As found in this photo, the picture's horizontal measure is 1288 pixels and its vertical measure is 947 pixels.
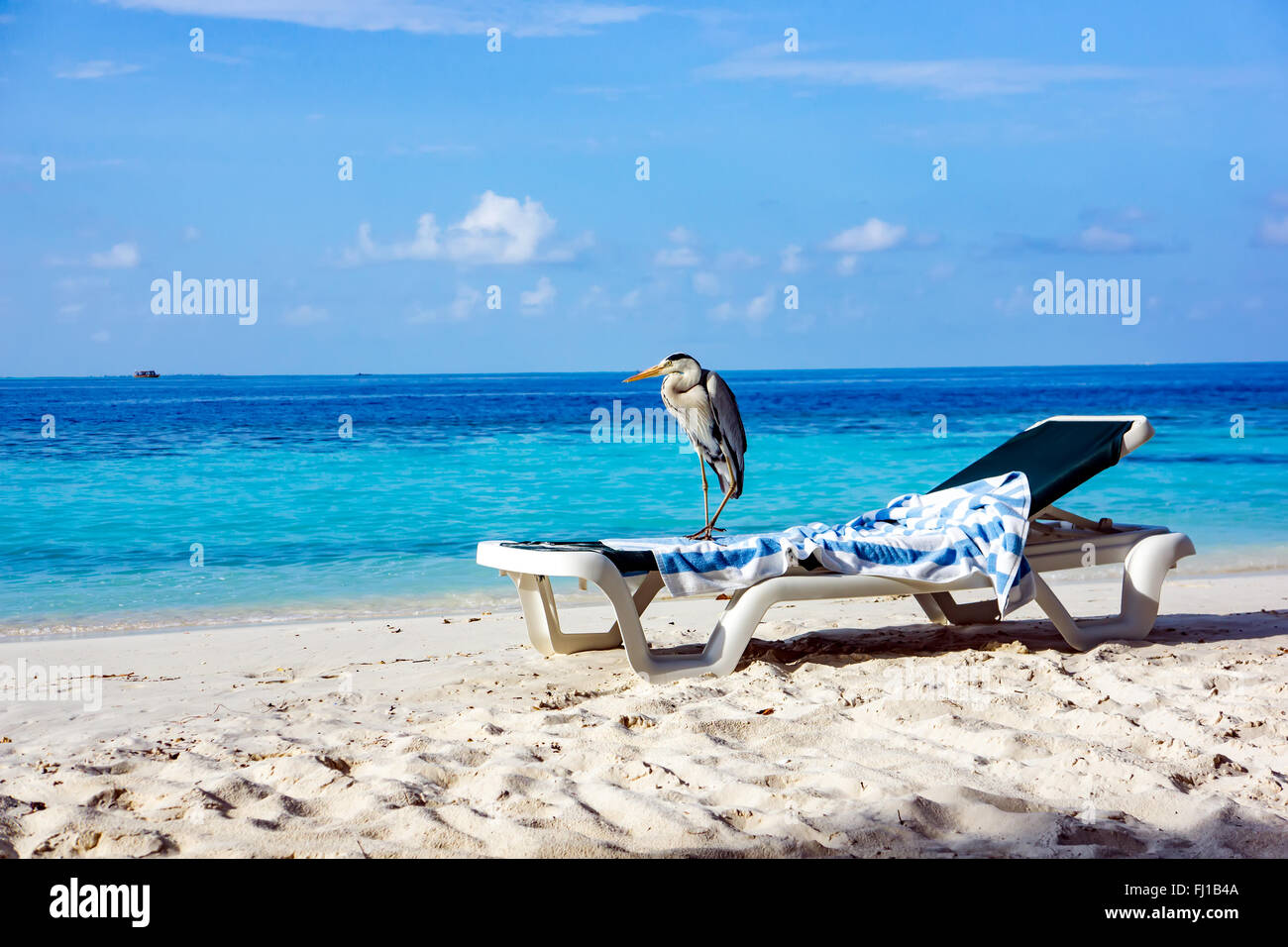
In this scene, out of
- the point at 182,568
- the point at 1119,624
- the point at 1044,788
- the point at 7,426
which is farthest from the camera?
the point at 7,426

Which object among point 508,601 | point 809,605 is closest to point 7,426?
point 508,601

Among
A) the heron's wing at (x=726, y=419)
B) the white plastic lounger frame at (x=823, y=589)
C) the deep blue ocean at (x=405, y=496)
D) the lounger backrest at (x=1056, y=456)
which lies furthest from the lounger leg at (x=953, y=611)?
the deep blue ocean at (x=405, y=496)

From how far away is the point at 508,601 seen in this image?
6859mm

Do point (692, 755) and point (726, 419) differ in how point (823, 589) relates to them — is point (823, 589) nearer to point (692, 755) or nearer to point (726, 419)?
point (726, 419)

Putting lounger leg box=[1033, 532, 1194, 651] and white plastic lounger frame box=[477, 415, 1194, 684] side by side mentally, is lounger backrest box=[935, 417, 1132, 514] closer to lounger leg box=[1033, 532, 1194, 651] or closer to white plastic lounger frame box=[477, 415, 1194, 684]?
white plastic lounger frame box=[477, 415, 1194, 684]

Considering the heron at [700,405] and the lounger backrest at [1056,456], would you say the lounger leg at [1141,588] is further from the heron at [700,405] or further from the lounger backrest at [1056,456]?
the heron at [700,405]

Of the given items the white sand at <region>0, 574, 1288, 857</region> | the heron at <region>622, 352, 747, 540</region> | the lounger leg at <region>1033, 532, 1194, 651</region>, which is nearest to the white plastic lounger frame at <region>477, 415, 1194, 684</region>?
the lounger leg at <region>1033, 532, 1194, 651</region>

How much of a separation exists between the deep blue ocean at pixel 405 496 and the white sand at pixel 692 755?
8.03 ft

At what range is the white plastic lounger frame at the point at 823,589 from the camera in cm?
389

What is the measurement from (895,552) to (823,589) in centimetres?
35

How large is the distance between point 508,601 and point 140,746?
11.8 ft

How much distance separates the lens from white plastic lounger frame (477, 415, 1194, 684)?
12.8ft

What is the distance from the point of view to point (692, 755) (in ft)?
9.88
